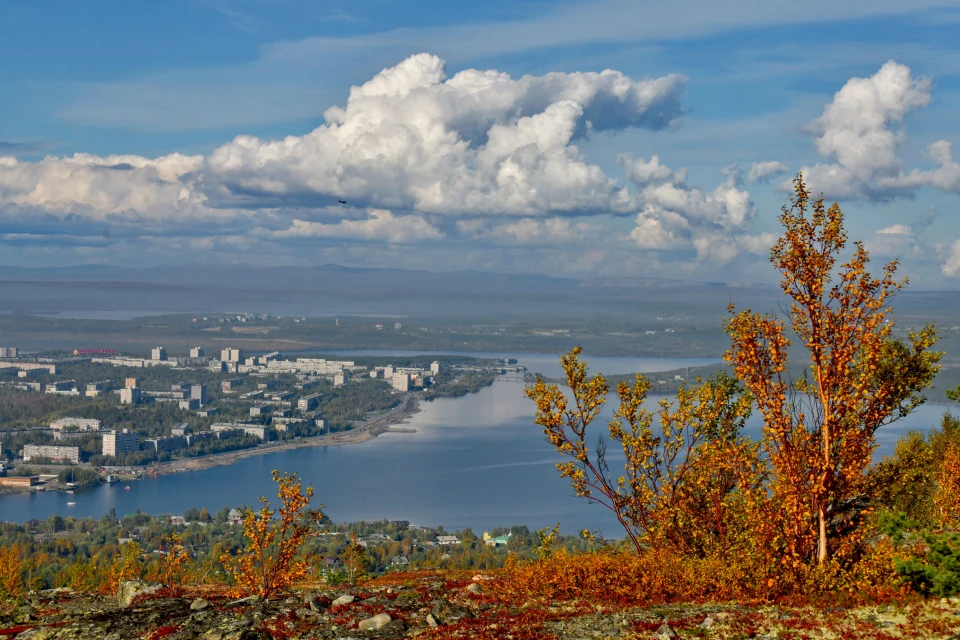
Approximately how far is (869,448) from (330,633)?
589 centimetres

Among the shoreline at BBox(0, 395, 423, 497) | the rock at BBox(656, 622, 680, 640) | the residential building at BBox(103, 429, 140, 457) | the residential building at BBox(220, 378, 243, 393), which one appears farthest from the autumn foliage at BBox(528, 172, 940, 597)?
the residential building at BBox(220, 378, 243, 393)

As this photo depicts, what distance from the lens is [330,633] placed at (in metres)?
9.38

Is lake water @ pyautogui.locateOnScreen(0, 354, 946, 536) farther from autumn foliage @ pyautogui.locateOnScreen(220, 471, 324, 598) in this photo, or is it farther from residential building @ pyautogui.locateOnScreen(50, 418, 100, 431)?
autumn foliage @ pyautogui.locateOnScreen(220, 471, 324, 598)

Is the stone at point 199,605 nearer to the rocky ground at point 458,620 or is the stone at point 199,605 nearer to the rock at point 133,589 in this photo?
the rocky ground at point 458,620

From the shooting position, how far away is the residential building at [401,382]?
134 metres

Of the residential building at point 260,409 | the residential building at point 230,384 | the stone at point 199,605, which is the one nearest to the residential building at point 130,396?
the residential building at point 230,384

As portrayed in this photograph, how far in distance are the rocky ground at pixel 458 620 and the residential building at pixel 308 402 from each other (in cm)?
10716

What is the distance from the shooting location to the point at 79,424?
105 metres

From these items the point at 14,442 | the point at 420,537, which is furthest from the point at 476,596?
the point at 14,442

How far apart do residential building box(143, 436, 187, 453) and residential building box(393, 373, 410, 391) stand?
44.1 m

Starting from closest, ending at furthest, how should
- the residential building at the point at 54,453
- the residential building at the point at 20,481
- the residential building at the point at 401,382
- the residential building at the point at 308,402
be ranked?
the residential building at the point at 20,481 → the residential building at the point at 54,453 → the residential building at the point at 308,402 → the residential building at the point at 401,382

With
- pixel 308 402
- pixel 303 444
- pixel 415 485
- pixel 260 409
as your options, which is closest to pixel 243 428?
pixel 303 444

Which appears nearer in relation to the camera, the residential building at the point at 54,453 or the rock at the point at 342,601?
the rock at the point at 342,601

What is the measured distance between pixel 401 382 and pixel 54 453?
5562 cm
